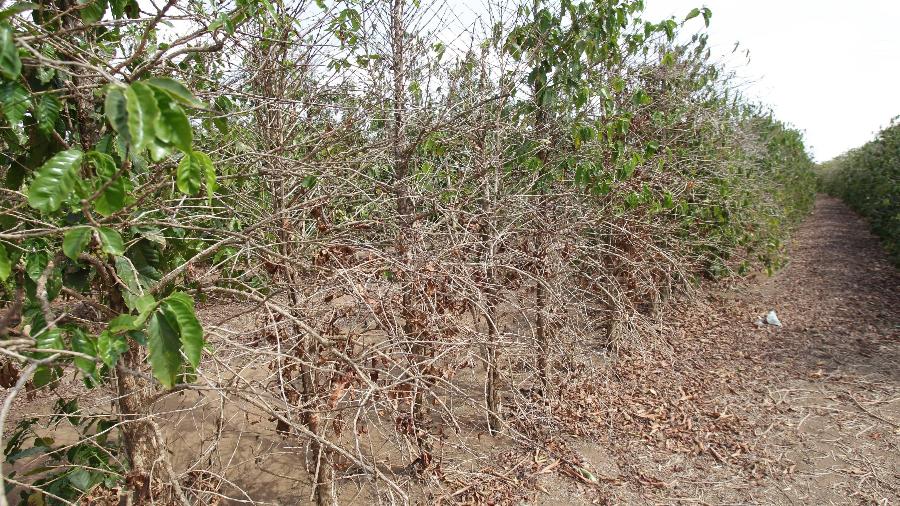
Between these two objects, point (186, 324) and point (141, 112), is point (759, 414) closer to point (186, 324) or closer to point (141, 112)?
point (186, 324)

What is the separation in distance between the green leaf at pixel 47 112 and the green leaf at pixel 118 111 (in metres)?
0.88

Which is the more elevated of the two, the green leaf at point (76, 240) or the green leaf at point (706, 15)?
the green leaf at point (706, 15)

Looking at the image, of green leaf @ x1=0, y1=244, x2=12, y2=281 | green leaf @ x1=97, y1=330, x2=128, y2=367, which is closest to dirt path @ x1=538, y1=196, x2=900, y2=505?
green leaf @ x1=97, y1=330, x2=128, y2=367

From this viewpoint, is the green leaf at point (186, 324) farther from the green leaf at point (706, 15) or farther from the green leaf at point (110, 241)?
the green leaf at point (706, 15)

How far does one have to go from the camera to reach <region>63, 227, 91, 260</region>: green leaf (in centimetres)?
141

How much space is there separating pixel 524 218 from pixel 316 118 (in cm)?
203

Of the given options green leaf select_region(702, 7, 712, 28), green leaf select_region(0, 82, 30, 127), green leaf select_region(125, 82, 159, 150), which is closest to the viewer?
green leaf select_region(125, 82, 159, 150)

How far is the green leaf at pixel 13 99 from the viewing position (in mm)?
1482

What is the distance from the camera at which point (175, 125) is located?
1.08 m

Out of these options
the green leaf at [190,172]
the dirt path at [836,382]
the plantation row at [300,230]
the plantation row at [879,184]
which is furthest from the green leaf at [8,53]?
the plantation row at [879,184]

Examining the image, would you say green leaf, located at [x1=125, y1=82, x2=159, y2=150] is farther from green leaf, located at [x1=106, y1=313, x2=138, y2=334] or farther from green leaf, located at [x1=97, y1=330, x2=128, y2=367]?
green leaf, located at [x1=97, y1=330, x2=128, y2=367]

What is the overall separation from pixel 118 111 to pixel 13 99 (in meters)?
0.77

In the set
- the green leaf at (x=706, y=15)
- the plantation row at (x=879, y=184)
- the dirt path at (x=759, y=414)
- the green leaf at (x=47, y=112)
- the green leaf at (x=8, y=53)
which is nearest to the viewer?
the green leaf at (x=8, y=53)

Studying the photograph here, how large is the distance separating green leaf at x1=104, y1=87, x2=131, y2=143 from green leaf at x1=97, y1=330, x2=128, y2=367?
0.69 metres
